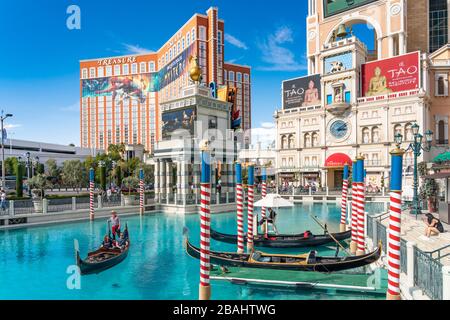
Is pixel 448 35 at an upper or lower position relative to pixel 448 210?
upper

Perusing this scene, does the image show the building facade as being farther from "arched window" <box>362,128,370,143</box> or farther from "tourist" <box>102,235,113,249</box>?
"tourist" <box>102,235,113,249</box>

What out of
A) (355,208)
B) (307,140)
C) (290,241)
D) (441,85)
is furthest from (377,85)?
(290,241)

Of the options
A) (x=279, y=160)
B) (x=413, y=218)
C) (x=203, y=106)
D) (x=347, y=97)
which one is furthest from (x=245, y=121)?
(x=413, y=218)

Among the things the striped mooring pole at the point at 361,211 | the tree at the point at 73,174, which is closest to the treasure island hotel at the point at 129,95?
the tree at the point at 73,174

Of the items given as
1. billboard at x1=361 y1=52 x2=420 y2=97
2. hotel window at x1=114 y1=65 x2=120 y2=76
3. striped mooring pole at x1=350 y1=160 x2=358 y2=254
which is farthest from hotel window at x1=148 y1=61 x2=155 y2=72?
striped mooring pole at x1=350 y1=160 x2=358 y2=254

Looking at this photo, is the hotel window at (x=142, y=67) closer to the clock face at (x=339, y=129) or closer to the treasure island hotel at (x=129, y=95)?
the treasure island hotel at (x=129, y=95)

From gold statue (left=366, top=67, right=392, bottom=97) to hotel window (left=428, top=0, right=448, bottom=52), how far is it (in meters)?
11.0

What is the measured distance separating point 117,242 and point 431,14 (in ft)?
165

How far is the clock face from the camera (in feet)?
139

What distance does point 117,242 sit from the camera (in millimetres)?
13141

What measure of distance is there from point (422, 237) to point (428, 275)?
5171 mm

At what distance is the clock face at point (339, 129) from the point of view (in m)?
42.4

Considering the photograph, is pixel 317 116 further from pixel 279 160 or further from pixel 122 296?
pixel 122 296

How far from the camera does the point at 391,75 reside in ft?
129
